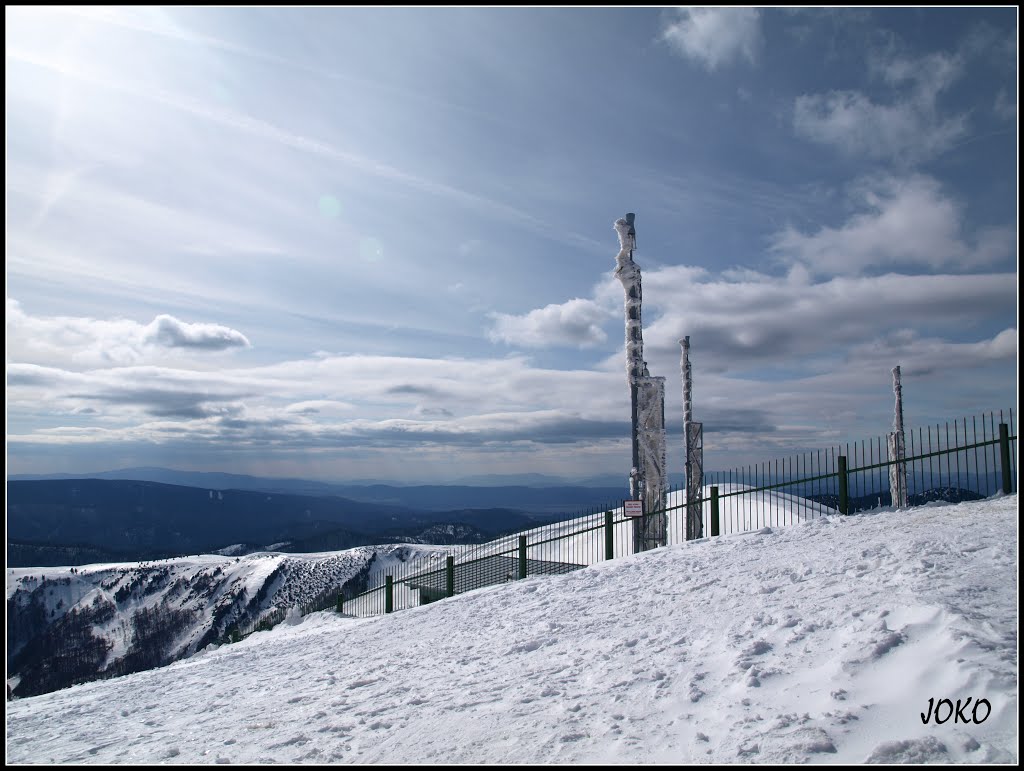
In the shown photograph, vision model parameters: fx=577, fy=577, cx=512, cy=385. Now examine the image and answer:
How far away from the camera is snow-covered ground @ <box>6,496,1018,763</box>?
471 centimetres

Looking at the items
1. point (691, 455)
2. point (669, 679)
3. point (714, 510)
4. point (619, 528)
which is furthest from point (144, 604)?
point (669, 679)

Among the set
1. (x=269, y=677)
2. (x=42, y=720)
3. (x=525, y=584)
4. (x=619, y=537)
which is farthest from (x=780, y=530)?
(x=42, y=720)

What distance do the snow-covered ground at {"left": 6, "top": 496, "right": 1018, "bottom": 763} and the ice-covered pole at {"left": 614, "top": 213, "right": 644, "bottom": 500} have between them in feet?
16.0

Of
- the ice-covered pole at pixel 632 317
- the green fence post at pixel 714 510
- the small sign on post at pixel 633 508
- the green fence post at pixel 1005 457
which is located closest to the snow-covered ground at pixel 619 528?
the small sign on post at pixel 633 508

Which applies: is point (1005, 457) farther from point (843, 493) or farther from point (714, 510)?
point (714, 510)

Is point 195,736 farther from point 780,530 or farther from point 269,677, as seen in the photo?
point 780,530

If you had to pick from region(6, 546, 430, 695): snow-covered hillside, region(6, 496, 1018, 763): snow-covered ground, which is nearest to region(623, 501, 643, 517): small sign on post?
region(6, 496, 1018, 763): snow-covered ground

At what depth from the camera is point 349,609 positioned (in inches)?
1230

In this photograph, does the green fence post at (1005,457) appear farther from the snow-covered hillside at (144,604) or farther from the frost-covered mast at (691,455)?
the snow-covered hillside at (144,604)

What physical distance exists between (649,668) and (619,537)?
11.6 metres

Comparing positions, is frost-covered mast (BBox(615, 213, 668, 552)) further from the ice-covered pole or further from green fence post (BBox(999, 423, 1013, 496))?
green fence post (BBox(999, 423, 1013, 496))

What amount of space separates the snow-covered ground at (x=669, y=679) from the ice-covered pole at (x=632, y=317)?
4878mm

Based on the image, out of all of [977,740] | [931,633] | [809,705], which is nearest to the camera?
[977,740]

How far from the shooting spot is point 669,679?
5969 mm
